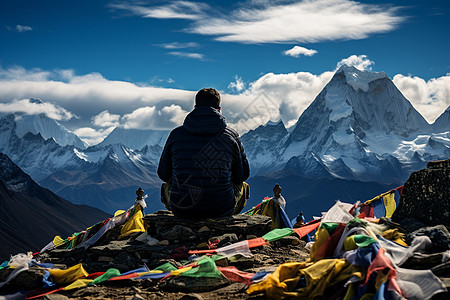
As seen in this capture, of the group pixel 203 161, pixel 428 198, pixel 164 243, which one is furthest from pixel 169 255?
pixel 428 198

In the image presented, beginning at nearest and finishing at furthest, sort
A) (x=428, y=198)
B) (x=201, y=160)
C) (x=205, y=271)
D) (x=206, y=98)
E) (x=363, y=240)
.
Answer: (x=363, y=240) < (x=205, y=271) < (x=428, y=198) < (x=201, y=160) < (x=206, y=98)

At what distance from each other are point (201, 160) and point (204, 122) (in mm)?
681

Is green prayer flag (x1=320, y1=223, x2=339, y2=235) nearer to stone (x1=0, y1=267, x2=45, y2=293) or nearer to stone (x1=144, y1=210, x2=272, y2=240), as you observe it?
stone (x1=144, y1=210, x2=272, y2=240)

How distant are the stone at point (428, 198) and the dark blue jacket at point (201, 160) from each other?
10.4ft

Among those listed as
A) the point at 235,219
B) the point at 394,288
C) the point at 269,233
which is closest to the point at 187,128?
the point at 235,219

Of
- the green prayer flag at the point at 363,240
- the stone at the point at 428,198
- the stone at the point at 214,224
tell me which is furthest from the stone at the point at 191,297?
the stone at the point at 214,224

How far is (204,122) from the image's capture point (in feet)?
28.9

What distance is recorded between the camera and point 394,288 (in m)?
4.76

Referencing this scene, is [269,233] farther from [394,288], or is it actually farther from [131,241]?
[394,288]

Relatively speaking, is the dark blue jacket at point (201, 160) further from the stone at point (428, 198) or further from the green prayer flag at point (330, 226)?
the stone at point (428, 198)

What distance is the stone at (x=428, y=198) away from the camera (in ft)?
21.5

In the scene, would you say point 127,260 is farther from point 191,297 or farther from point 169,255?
point 191,297

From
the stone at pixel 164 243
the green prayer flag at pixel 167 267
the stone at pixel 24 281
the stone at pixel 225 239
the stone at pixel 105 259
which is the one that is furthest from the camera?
the stone at pixel 164 243

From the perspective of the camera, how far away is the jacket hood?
8812 millimetres
